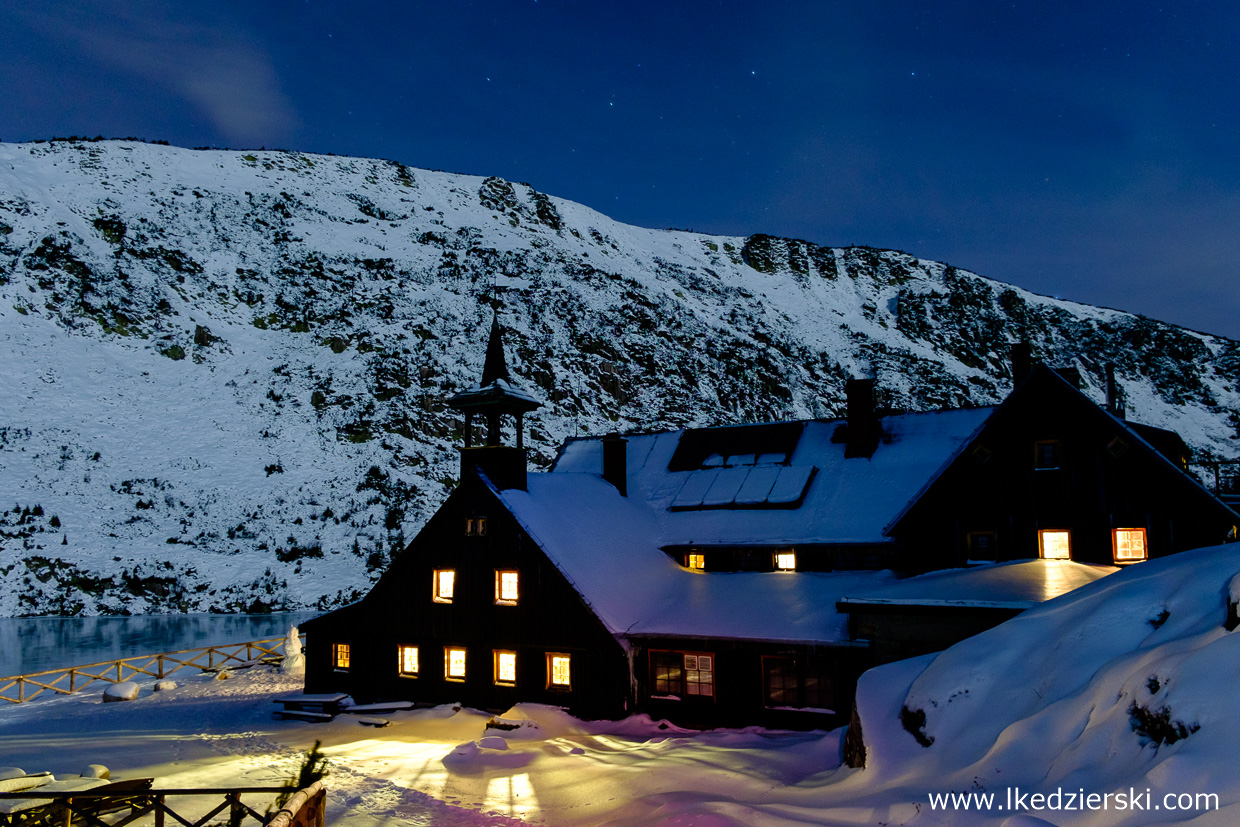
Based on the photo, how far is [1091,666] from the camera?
317 inches

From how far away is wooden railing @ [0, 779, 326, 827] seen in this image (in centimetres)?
888

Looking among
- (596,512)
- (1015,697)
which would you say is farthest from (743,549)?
(1015,697)

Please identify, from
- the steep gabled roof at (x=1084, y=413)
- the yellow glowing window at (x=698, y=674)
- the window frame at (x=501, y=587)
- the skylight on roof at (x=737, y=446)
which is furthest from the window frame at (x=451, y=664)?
the steep gabled roof at (x=1084, y=413)

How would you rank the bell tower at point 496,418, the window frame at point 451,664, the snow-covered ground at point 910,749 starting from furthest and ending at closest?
1. the bell tower at point 496,418
2. the window frame at point 451,664
3. the snow-covered ground at point 910,749

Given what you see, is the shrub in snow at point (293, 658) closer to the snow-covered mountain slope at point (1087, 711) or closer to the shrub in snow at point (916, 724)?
the snow-covered mountain slope at point (1087, 711)

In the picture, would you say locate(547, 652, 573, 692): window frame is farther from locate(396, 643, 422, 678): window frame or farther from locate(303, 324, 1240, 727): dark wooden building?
locate(396, 643, 422, 678): window frame

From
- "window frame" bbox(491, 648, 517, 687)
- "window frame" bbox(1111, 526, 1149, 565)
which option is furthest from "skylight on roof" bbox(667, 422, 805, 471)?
"window frame" bbox(1111, 526, 1149, 565)

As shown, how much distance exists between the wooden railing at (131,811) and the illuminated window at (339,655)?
13.0 meters

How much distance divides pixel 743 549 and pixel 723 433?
6299 millimetres

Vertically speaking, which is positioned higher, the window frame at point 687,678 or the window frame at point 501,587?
the window frame at point 501,587

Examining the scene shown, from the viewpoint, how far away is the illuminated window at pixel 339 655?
955 inches

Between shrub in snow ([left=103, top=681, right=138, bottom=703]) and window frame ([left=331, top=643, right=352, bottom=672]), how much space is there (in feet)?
23.1

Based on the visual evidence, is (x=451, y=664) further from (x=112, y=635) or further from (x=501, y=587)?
(x=112, y=635)

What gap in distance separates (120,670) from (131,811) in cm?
2180
